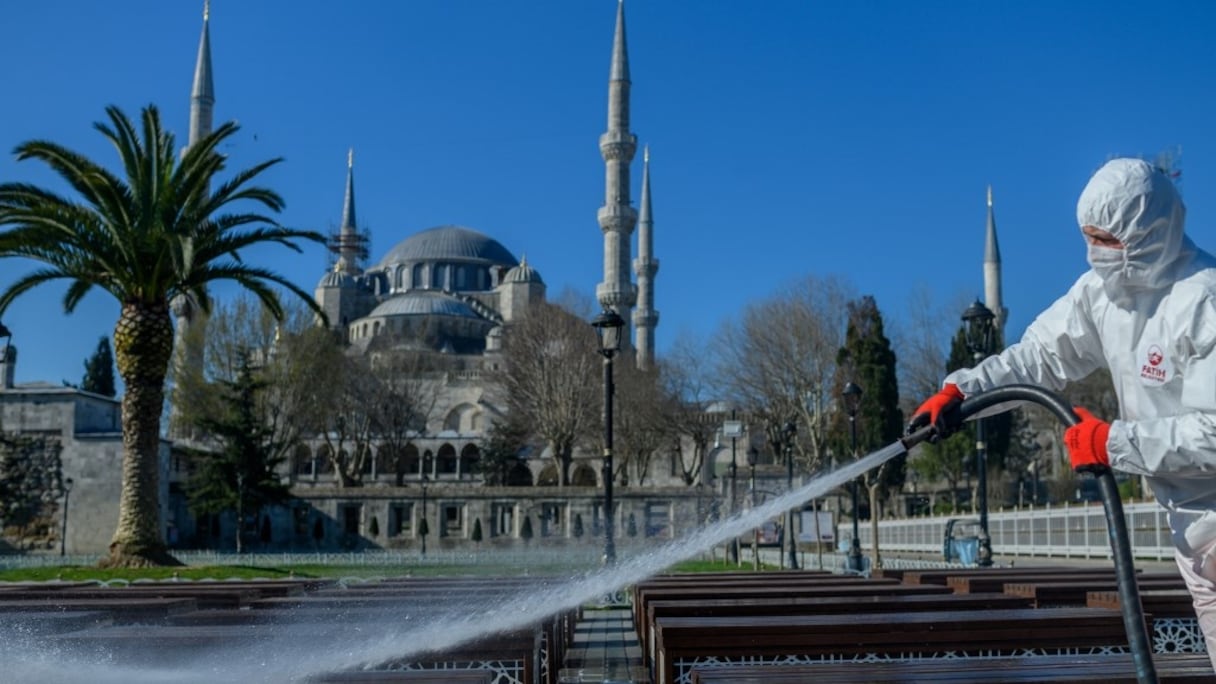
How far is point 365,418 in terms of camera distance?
53.0 m

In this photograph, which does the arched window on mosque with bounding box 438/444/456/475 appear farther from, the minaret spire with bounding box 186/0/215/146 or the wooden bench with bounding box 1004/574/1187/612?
the wooden bench with bounding box 1004/574/1187/612

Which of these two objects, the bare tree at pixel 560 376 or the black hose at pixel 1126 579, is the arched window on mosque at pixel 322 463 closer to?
the bare tree at pixel 560 376

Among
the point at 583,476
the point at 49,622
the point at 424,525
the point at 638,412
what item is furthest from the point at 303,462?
the point at 49,622

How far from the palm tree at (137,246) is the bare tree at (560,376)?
2563 cm

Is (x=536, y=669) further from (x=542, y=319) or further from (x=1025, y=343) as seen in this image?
(x=542, y=319)

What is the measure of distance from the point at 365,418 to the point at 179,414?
1121 cm

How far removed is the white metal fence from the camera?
20.7m

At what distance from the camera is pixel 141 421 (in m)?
19.3

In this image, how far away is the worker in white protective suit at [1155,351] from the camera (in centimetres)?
267

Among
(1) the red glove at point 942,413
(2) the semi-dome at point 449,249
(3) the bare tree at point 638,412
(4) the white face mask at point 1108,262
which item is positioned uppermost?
(2) the semi-dome at point 449,249

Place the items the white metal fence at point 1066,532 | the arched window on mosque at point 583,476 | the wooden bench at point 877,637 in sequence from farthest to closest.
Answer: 1. the arched window on mosque at point 583,476
2. the white metal fence at point 1066,532
3. the wooden bench at point 877,637

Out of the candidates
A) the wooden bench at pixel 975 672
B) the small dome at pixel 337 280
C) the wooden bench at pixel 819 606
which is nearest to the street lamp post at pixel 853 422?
the wooden bench at pixel 819 606

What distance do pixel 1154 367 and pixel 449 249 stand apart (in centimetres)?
9332

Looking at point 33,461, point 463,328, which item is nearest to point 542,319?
point 33,461
